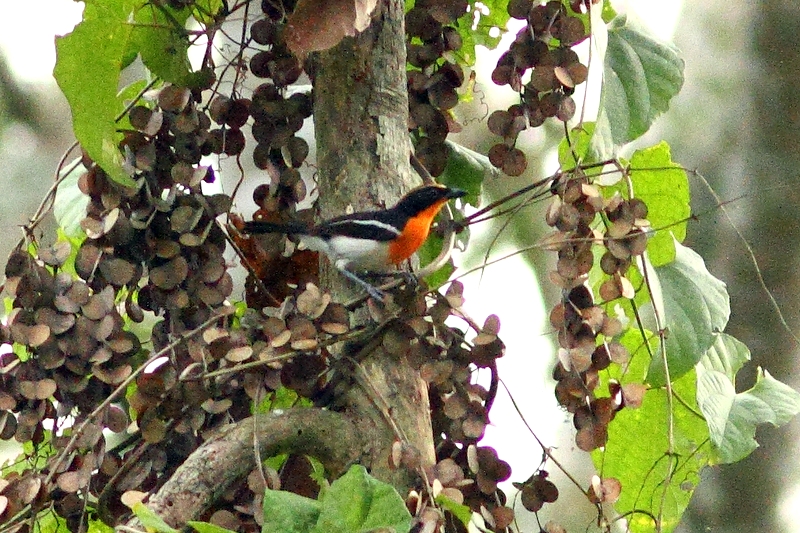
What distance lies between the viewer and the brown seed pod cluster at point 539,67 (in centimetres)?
126

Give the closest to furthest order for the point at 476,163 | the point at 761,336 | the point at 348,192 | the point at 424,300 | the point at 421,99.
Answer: the point at 424,300 → the point at 348,192 → the point at 421,99 → the point at 476,163 → the point at 761,336

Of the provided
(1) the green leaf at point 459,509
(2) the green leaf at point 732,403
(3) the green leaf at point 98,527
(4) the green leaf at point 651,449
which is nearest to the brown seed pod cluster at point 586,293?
(1) the green leaf at point 459,509

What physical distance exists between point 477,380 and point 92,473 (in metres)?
0.54

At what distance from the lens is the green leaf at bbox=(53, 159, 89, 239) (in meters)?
1.60

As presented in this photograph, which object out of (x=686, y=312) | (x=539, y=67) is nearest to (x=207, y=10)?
(x=539, y=67)

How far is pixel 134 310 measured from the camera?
1341 mm

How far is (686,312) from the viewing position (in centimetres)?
145

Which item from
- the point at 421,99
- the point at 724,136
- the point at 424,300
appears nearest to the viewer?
the point at 424,300

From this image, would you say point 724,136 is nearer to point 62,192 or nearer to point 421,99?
point 421,99

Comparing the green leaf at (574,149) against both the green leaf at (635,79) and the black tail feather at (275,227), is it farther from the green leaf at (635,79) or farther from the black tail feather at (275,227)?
the black tail feather at (275,227)

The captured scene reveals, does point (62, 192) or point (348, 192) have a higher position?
point (62, 192)

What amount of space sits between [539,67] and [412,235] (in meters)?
0.42

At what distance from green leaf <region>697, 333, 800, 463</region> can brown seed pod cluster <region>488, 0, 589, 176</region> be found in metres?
0.51

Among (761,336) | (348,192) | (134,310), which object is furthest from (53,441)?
(761,336)
